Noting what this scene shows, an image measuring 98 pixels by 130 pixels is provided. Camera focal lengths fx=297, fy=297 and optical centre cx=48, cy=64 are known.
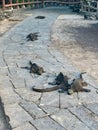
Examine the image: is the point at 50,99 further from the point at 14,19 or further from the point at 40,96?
the point at 14,19

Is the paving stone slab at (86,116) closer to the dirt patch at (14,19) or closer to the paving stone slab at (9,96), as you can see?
the paving stone slab at (9,96)

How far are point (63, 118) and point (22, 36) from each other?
714 cm

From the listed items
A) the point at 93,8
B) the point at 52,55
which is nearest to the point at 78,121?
the point at 52,55

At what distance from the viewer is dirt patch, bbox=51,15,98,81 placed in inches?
355

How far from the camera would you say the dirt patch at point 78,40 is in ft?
29.6

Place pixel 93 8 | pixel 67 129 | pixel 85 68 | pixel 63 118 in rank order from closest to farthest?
pixel 67 129 → pixel 63 118 → pixel 85 68 → pixel 93 8

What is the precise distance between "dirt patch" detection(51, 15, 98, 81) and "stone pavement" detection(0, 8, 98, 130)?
435mm

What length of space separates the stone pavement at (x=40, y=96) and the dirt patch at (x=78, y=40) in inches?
17.1

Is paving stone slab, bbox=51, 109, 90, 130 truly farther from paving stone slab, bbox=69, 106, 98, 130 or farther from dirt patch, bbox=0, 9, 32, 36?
dirt patch, bbox=0, 9, 32, 36

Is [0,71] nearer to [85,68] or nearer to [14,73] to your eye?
[14,73]

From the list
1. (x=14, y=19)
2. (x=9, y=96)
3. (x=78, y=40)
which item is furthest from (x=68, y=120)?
(x=14, y=19)

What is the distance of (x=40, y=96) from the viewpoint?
21.0 ft

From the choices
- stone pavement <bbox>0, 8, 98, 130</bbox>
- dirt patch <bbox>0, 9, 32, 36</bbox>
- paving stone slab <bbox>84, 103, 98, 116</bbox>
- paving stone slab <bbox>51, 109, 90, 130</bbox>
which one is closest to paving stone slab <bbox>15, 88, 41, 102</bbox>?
stone pavement <bbox>0, 8, 98, 130</bbox>

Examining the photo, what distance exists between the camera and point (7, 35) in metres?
12.4
